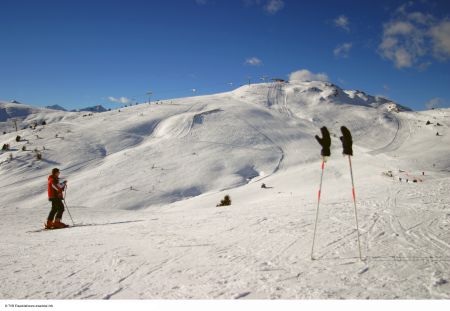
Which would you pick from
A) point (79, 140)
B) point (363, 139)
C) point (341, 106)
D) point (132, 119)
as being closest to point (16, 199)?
point (79, 140)

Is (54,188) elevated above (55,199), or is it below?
above

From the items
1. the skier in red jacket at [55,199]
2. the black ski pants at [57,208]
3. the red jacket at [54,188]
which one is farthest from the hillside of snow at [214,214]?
the red jacket at [54,188]

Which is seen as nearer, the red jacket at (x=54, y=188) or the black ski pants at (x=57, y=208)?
the red jacket at (x=54, y=188)

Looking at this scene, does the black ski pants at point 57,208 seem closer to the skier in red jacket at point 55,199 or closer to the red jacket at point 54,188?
the skier in red jacket at point 55,199

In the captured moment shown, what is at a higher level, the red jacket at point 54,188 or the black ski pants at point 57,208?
the red jacket at point 54,188

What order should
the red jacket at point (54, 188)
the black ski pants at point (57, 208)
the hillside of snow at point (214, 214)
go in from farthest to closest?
the black ski pants at point (57, 208) → the red jacket at point (54, 188) → the hillside of snow at point (214, 214)

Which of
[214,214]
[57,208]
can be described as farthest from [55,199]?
[214,214]

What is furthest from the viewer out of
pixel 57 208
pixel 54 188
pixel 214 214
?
pixel 214 214

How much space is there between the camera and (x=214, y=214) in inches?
531

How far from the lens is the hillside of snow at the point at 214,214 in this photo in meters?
6.05

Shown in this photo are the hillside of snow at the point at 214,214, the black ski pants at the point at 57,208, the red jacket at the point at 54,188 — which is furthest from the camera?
the black ski pants at the point at 57,208

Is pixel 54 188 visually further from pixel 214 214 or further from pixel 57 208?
pixel 214 214

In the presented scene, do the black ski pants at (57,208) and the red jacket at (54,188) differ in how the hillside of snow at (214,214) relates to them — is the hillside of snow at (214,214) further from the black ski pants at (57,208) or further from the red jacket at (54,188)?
the red jacket at (54,188)
